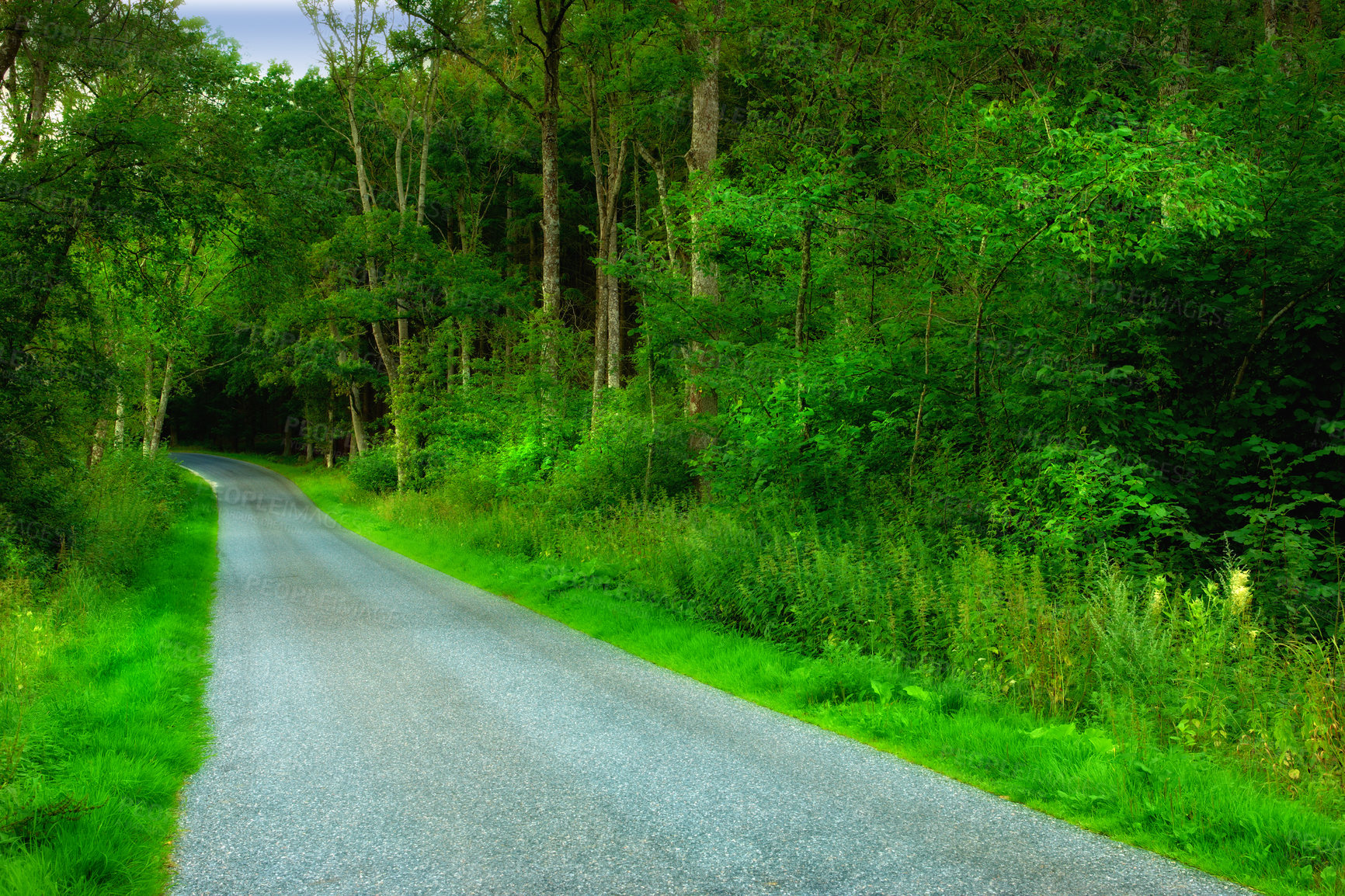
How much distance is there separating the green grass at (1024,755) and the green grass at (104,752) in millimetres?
4147

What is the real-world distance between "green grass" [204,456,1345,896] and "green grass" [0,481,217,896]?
4.15 meters

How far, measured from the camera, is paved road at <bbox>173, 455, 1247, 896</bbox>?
3707 mm

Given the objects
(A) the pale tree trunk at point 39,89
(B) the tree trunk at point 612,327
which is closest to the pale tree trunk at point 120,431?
(A) the pale tree trunk at point 39,89

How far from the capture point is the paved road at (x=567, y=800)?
371 cm

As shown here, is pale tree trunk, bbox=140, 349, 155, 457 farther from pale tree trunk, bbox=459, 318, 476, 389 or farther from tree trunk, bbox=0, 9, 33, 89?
tree trunk, bbox=0, 9, 33, 89

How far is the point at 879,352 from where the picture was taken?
10258 mm

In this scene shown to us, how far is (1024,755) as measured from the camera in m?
4.98

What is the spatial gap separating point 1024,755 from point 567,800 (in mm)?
2792

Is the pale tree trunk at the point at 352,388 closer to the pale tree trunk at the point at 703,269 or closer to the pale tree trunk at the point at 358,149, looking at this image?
the pale tree trunk at the point at 358,149

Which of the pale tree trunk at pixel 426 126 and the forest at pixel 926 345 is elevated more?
the pale tree trunk at pixel 426 126

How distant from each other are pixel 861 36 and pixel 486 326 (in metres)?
25.4

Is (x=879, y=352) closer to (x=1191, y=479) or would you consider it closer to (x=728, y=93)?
(x=1191, y=479)

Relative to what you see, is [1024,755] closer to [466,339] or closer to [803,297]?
[803,297]

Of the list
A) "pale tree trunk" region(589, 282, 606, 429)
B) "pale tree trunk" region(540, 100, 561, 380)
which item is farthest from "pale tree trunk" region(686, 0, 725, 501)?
"pale tree trunk" region(540, 100, 561, 380)
